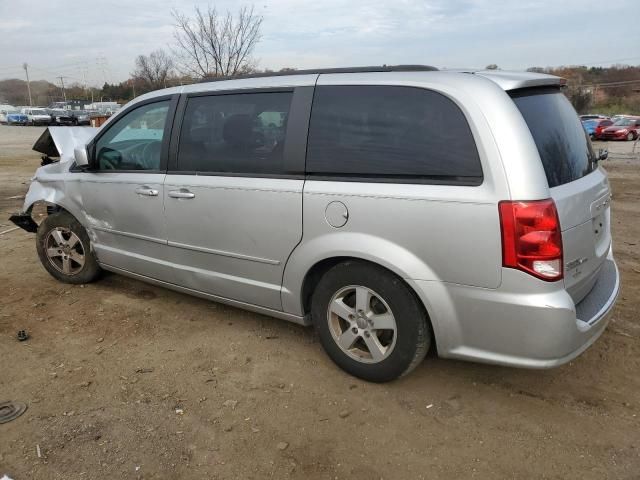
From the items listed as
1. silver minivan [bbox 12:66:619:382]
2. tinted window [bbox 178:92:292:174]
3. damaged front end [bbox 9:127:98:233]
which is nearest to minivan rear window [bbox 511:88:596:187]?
silver minivan [bbox 12:66:619:382]

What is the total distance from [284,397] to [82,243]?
8.50 feet

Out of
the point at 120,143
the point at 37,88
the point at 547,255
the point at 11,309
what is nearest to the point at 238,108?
the point at 120,143

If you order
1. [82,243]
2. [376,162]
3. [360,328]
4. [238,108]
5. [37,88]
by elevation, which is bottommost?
[360,328]

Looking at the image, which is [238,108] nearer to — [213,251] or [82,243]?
[213,251]

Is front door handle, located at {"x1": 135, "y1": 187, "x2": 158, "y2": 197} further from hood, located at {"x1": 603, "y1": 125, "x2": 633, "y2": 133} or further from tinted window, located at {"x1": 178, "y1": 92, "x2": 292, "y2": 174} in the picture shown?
hood, located at {"x1": 603, "y1": 125, "x2": 633, "y2": 133}

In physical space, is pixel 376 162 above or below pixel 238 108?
below

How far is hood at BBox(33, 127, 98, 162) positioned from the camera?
17.9 ft

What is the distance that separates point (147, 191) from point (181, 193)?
379 millimetres

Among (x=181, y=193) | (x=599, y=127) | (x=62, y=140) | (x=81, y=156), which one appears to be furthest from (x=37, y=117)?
(x=181, y=193)

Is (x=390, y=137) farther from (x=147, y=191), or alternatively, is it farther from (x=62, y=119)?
(x=62, y=119)

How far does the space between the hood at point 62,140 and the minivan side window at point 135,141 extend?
1206 millimetres

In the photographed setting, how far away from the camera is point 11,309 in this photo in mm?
4250

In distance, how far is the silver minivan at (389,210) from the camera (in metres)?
2.43

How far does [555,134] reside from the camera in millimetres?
2709
